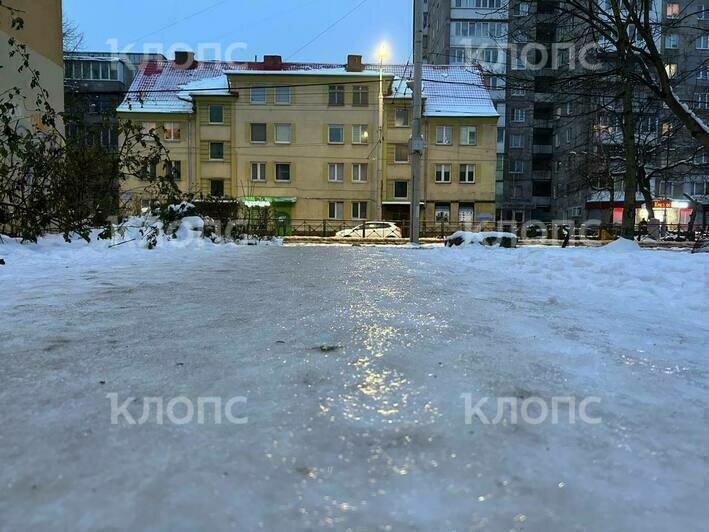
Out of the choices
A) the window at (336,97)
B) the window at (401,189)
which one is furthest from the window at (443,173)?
the window at (336,97)

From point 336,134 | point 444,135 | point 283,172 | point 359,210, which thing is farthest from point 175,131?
point 444,135

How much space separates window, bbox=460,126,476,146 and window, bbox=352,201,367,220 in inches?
311

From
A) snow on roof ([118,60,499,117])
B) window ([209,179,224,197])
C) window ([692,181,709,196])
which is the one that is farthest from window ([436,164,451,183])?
window ([692,181,709,196])

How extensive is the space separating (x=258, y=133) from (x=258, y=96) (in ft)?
7.83

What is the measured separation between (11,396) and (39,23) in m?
14.5

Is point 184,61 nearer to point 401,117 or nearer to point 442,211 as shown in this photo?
point 401,117

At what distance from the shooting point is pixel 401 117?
124 feet

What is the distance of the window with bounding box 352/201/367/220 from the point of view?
3834 centimetres

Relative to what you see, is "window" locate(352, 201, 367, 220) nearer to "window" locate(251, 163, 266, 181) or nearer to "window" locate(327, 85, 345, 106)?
"window" locate(251, 163, 266, 181)

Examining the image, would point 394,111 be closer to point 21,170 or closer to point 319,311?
point 21,170

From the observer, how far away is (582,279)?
6531 millimetres

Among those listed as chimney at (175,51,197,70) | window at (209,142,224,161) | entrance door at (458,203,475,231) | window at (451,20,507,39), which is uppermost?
window at (451,20,507,39)

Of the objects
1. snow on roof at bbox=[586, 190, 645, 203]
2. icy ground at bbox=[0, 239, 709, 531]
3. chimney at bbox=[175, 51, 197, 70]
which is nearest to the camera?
icy ground at bbox=[0, 239, 709, 531]

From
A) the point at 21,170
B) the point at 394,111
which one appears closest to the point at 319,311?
the point at 21,170
